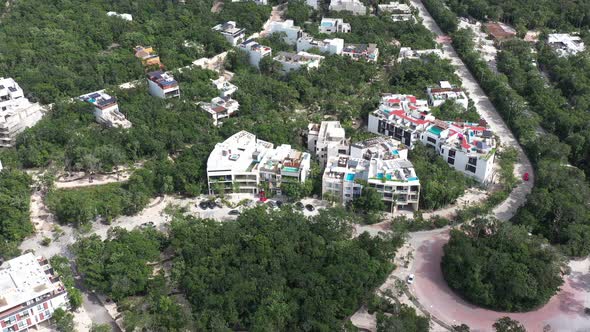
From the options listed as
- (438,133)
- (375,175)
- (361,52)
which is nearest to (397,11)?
(361,52)

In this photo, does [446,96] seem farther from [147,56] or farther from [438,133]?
[147,56]

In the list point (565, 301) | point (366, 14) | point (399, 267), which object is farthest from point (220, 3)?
point (565, 301)

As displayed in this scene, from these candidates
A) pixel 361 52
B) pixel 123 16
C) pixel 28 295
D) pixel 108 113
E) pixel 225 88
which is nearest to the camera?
pixel 28 295

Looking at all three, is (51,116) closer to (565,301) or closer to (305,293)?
(305,293)

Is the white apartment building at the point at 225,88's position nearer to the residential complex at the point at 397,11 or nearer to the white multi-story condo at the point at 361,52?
the white multi-story condo at the point at 361,52

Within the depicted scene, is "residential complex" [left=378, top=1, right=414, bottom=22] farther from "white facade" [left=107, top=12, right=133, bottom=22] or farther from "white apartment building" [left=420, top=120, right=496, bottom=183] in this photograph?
"white facade" [left=107, top=12, right=133, bottom=22]

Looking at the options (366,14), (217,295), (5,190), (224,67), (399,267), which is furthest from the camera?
(366,14)
